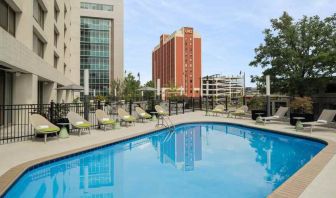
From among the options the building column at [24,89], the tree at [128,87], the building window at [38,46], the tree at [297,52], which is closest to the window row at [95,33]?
the tree at [128,87]

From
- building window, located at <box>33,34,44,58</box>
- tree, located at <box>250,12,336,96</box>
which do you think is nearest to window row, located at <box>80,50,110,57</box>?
building window, located at <box>33,34,44,58</box>

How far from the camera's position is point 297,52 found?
21.3m

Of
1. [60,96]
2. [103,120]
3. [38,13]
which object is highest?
[38,13]

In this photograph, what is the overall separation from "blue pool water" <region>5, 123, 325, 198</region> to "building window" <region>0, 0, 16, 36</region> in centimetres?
827

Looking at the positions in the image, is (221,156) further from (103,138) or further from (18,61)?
(18,61)

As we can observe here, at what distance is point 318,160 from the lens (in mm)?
7441

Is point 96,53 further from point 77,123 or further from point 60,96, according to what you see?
point 77,123

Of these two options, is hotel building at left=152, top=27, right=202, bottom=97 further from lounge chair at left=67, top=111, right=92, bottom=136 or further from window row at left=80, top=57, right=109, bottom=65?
lounge chair at left=67, top=111, right=92, bottom=136

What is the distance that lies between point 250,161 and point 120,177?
4228mm

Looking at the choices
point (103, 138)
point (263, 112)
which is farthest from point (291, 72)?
point (103, 138)

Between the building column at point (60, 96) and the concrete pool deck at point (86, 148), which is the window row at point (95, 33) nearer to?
the building column at point (60, 96)

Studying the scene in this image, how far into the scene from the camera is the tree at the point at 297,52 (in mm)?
20875

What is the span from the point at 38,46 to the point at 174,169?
55.4 ft

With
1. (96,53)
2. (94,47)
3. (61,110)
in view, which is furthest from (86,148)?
(94,47)
